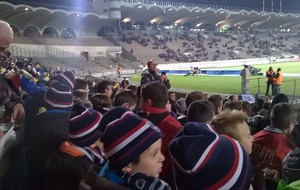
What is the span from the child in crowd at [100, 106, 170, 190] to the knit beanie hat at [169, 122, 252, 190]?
175 mm

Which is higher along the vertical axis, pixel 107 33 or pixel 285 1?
pixel 285 1

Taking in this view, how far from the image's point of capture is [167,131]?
12.9 ft

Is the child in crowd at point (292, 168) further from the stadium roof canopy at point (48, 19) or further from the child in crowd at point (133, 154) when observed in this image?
the stadium roof canopy at point (48, 19)

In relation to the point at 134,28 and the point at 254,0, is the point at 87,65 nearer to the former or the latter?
the point at 134,28

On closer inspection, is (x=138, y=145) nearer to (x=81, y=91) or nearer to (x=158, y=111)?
(x=158, y=111)

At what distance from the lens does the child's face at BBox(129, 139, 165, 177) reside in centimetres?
227

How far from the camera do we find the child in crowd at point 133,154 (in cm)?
220

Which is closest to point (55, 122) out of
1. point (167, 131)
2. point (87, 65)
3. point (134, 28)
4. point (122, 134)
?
point (167, 131)

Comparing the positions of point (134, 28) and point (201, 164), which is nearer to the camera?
point (201, 164)

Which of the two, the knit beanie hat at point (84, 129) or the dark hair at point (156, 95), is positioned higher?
the dark hair at point (156, 95)

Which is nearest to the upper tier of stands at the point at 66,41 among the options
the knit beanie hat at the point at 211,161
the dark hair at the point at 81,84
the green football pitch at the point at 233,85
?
the green football pitch at the point at 233,85

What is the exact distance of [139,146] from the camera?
88.9 inches

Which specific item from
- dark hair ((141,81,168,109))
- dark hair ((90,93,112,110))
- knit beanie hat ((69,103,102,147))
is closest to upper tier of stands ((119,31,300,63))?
dark hair ((90,93,112,110))

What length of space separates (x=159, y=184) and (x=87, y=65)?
50.3m
